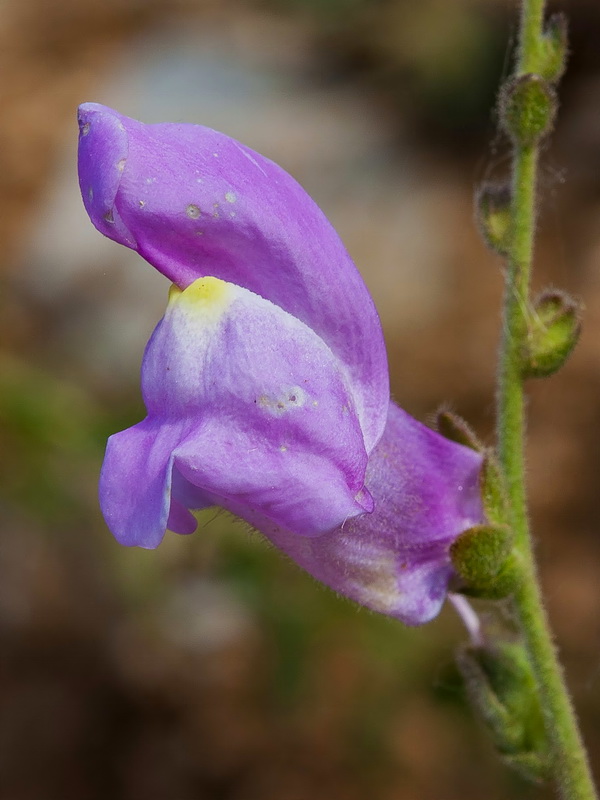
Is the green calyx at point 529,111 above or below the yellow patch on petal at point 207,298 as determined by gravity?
above

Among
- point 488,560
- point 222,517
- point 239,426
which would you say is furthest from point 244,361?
point 222,517

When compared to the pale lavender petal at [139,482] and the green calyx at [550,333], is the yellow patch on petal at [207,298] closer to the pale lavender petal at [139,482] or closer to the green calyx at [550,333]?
the pale lavender petal at [139,482]

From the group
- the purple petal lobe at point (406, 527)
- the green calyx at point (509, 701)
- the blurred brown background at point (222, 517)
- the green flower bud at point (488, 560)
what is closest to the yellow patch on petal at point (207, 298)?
the purple petal lobe at point (406, 527)

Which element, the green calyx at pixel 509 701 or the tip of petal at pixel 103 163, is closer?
the tip of petal at pixel 103 163

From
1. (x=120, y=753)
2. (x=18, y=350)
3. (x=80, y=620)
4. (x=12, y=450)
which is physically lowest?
(x=120, y=753)

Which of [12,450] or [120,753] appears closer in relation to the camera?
[12,450]

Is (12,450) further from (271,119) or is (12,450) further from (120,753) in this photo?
(271,119)

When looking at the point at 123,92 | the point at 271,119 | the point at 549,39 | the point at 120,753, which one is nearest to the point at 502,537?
the point at 549,39
